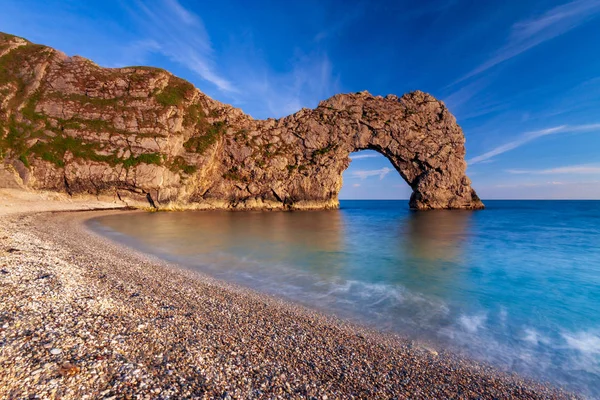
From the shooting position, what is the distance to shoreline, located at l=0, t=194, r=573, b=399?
406 cm

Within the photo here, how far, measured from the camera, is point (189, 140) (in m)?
64.6

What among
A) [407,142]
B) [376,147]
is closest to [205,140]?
[376,147]

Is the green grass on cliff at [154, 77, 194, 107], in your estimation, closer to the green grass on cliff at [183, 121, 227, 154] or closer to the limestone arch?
the green grass on cliff at [183, 121, 227, 154]

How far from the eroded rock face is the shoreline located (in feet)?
172

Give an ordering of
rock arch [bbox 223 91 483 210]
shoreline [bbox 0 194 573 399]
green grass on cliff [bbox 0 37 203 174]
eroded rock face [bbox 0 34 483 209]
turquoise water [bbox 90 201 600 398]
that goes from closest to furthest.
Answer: shoreline [bbox 0 194 573 399]
turquoise water [bbox 90 201 600 398]
green grass on cliff [bbox 0 37 203 174]
eroded rock face [bbox 0 34 483 209]
rock arch [bbox 223 91 483 210]

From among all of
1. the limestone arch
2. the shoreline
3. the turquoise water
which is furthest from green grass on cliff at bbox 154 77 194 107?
the shoreline

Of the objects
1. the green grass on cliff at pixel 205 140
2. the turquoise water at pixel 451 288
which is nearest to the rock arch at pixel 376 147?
the green grass on cliff at pixel 205 140

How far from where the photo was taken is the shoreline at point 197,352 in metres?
4.06

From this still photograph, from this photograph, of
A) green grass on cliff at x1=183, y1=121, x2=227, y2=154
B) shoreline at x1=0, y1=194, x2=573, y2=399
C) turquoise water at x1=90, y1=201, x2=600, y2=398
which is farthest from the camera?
green grass on cliff at x1=183, y1=121, x2=227, y2=154

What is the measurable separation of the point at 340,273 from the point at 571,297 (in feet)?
32.4

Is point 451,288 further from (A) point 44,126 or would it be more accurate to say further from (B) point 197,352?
(A) point 44,126

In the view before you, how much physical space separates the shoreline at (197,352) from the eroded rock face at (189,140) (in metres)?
52.5

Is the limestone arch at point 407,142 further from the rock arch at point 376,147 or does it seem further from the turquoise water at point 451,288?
the turquoise water at point 451,288

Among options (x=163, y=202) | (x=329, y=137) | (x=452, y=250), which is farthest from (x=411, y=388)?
(x=329, y=137)
